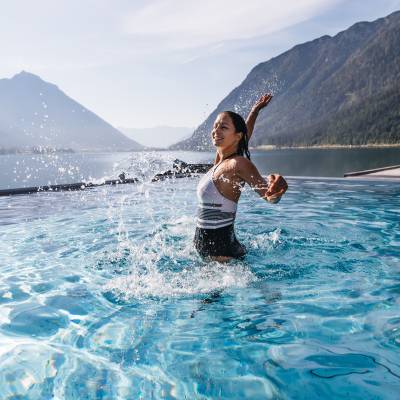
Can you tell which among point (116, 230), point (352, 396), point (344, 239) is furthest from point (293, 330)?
point (116, 230)

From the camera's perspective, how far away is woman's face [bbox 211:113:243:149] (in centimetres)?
441

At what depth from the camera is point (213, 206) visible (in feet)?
15.1

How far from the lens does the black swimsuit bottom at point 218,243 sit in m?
4.72

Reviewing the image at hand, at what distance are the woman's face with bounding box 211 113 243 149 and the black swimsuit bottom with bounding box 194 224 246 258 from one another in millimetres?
1055

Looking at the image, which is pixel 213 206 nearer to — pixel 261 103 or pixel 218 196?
pixel 218 196

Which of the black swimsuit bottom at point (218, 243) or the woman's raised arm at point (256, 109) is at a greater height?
the woman's raised arm at point (256, 109)

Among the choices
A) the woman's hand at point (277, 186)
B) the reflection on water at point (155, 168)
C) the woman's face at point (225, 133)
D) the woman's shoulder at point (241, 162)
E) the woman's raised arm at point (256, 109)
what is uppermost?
the woman's raised arm at point (256, 109)

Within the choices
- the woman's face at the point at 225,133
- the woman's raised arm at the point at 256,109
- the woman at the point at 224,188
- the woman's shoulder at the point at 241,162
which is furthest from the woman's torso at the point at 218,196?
the woman's raised arm at the point at 256,109

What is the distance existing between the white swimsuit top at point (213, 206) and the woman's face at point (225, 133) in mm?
325

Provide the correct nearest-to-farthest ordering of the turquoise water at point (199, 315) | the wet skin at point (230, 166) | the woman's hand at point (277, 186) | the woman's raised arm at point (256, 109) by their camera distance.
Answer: the turquoise water at point (199, 315) → the woman's hand at point (277, 186) → the wet skin at point (230, 166) → the woman's raised arm at point (256, 109)

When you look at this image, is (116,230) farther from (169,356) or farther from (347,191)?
(347,191)

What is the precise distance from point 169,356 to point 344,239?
497cm

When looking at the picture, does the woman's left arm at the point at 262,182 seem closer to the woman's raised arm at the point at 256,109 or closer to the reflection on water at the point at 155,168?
the woman's raised arm at the point at 256,109

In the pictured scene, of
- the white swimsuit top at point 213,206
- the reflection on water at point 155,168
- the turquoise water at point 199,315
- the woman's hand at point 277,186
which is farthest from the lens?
the reflection on water at point 155,168
